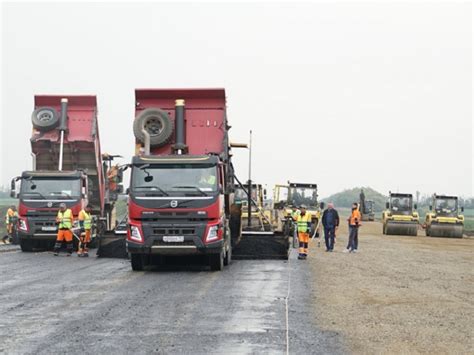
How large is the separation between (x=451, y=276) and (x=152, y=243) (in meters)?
6.67

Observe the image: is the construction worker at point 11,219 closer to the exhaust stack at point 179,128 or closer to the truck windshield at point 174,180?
the exhaust stack at point 179,128

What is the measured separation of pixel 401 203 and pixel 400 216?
720mm

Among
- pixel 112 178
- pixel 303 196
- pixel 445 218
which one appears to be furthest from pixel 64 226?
pixel 445 218

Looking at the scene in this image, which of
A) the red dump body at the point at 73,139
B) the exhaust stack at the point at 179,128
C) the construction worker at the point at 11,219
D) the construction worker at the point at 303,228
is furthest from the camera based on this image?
the construction worker at the point at 11,219

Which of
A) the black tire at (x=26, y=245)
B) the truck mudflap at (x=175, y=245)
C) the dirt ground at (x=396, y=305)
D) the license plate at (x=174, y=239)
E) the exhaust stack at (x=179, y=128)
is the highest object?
the exhaust stack at (x=179, y=128)

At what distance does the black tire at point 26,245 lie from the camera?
73.4 ft

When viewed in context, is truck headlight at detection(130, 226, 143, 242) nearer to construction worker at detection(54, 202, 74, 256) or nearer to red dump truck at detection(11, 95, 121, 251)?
construction worker at detection(54, 202, 74, 256)

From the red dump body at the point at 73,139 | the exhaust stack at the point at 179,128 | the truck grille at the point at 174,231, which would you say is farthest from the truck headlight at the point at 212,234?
the red dump body at the point at 73,139

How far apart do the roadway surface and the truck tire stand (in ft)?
10.7

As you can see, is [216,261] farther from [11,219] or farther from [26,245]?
[11,219]

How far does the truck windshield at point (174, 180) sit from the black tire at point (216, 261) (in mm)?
1470

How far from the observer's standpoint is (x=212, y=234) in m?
15.5

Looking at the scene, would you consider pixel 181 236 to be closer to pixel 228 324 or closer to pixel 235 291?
pixel 235 291

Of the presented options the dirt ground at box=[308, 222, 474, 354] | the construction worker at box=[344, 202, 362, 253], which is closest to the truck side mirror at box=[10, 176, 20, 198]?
the dirt ground at box=[308, 222, 474, 354]
